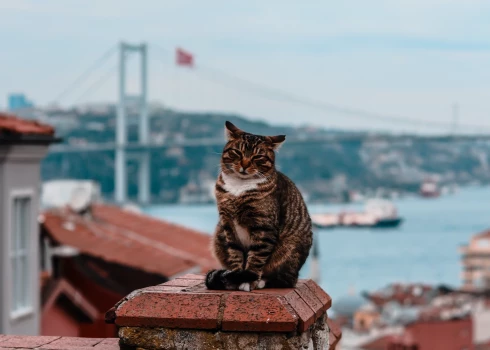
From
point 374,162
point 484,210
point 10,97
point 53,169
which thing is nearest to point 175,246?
point 10,97

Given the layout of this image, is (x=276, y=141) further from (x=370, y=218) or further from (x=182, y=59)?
(x=370, y=218)

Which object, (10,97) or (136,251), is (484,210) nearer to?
(10,97)

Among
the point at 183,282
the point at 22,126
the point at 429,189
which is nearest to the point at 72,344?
the point at 183,282

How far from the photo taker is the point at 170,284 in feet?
8.98

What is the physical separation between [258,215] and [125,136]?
6028 centimetres

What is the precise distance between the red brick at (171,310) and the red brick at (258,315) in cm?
3

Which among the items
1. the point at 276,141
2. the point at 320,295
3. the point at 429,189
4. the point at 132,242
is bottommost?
the point at 429,189

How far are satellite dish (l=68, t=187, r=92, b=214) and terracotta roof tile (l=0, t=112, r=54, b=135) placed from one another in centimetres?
397

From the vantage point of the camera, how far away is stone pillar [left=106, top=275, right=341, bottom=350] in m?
2.46

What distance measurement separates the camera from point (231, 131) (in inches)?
115

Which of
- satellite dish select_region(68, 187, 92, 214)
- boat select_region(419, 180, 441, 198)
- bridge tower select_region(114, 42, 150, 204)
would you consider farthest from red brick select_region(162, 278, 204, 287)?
boat select_region(419, 180, 441, 198)

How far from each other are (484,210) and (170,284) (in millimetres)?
151404

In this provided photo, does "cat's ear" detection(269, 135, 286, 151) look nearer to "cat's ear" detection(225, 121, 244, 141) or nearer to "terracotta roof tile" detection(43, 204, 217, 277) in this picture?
"cat's ear" detection(225, 121, 244, 141)

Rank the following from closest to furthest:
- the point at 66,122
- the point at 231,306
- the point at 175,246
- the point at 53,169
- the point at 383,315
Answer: the point at 231,306 < the point at 175,246 < the point at 383,315 < the point at 66,122 < the point at 53,169
